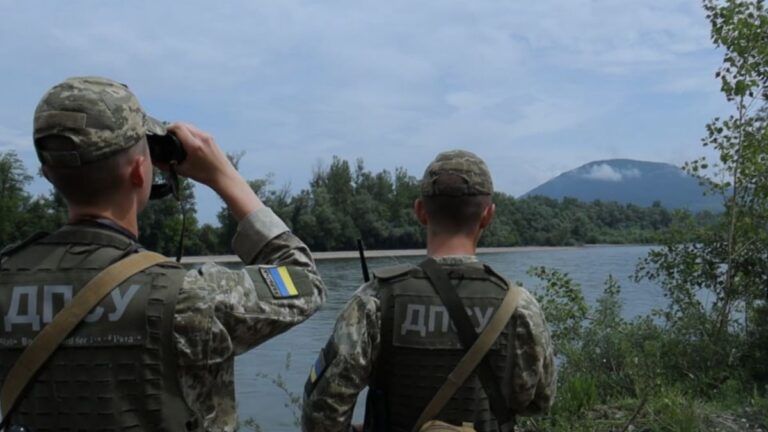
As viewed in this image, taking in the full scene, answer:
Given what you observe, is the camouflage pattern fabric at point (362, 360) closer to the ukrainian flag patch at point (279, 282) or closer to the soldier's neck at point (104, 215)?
the ukrainian flag patch at point (279, 282)

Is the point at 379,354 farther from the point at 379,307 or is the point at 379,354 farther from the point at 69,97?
the point at 69,97

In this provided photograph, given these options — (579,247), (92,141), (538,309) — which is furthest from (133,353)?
(579,247)

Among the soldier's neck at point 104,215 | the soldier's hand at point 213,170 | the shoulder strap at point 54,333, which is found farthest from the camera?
the soldier's hand at point 213,170

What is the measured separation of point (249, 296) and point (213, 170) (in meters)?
0.39

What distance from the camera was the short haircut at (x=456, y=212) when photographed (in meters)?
2.88

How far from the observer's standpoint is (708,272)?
10320 mm

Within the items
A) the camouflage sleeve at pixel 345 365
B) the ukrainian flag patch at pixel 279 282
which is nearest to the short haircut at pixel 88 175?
the ukrainian flag patch at pixel 279 282

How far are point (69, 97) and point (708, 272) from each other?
991 centimetres

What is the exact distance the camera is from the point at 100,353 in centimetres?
187

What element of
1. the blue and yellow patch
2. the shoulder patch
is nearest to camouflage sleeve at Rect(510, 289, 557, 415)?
the shoulder patch

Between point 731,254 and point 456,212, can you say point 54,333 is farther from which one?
point 731,254

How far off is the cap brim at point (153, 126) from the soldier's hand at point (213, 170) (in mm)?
22

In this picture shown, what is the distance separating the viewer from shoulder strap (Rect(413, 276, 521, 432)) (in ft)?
9.03

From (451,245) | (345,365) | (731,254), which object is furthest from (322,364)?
(731,254)
